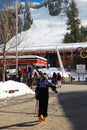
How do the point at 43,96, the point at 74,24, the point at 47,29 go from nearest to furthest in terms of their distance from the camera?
the point at 43,96 → the point at 74,24 → the point at 47,29

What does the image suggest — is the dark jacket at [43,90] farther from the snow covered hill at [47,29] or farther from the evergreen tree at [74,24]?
the snow covered hill at [47,29]

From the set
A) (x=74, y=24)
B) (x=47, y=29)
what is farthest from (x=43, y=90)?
(x=47, y=29)

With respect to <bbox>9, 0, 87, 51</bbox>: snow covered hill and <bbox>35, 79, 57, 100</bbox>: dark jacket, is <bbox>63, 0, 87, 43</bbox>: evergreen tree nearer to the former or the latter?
<bbox>9, 0, 87, 51</bbox>: snow covered hill

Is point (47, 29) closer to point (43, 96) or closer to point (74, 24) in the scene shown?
point (74, 24)

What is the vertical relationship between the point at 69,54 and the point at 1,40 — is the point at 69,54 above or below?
below

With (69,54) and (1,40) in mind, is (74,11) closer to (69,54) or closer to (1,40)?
(69,54)

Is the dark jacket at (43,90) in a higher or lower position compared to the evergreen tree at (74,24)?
higher

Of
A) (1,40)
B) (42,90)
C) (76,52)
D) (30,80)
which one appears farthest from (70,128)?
(76,52)

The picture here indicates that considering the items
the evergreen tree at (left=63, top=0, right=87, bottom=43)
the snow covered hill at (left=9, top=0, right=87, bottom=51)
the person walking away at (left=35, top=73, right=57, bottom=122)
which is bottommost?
the snow covered hill at (left=9, top=0, right=87, bottom=51)

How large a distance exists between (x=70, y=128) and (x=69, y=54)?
7092 centimetres

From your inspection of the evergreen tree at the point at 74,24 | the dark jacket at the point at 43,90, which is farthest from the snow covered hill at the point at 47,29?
the dark jacket at the point at 43,90

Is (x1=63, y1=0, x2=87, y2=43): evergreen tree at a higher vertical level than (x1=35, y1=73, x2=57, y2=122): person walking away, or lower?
lower

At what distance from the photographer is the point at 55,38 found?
13825 cm

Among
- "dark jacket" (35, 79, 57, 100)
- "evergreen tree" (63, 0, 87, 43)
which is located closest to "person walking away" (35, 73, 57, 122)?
"dark jacket" (35, 79, 57, 100)
